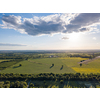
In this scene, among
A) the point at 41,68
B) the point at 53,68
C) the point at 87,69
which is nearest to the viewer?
the point at 87,69

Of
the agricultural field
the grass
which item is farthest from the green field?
the agricultural field

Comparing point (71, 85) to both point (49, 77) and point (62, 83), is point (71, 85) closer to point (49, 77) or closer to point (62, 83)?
point (62, 83)

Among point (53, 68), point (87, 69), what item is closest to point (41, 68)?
point (53, 68)

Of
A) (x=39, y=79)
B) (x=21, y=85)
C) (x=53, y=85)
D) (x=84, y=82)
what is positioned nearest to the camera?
(x=21, y=85)

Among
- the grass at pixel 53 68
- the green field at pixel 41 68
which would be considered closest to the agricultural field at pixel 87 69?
the grass at pixel 53 68

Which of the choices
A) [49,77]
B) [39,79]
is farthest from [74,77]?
[39,79]

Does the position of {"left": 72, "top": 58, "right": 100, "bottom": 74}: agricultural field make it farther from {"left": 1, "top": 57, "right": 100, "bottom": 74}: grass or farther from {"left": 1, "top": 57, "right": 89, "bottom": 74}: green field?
{"left": 1, "top": 57, "right": 89, "bottom": 74}: green field

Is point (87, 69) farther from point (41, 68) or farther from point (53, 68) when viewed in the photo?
point (41, 68)

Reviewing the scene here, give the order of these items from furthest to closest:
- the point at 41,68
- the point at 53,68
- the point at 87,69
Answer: the point at 41,68, the point at 53,68, the point at 87,69

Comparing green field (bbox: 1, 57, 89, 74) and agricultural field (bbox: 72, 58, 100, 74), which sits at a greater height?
agricultural field (bbox: 72, 58, 100, 74)

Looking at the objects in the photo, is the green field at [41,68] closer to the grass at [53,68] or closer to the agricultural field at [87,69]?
the grass at [53,68]

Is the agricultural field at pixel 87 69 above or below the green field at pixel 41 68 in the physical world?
above
